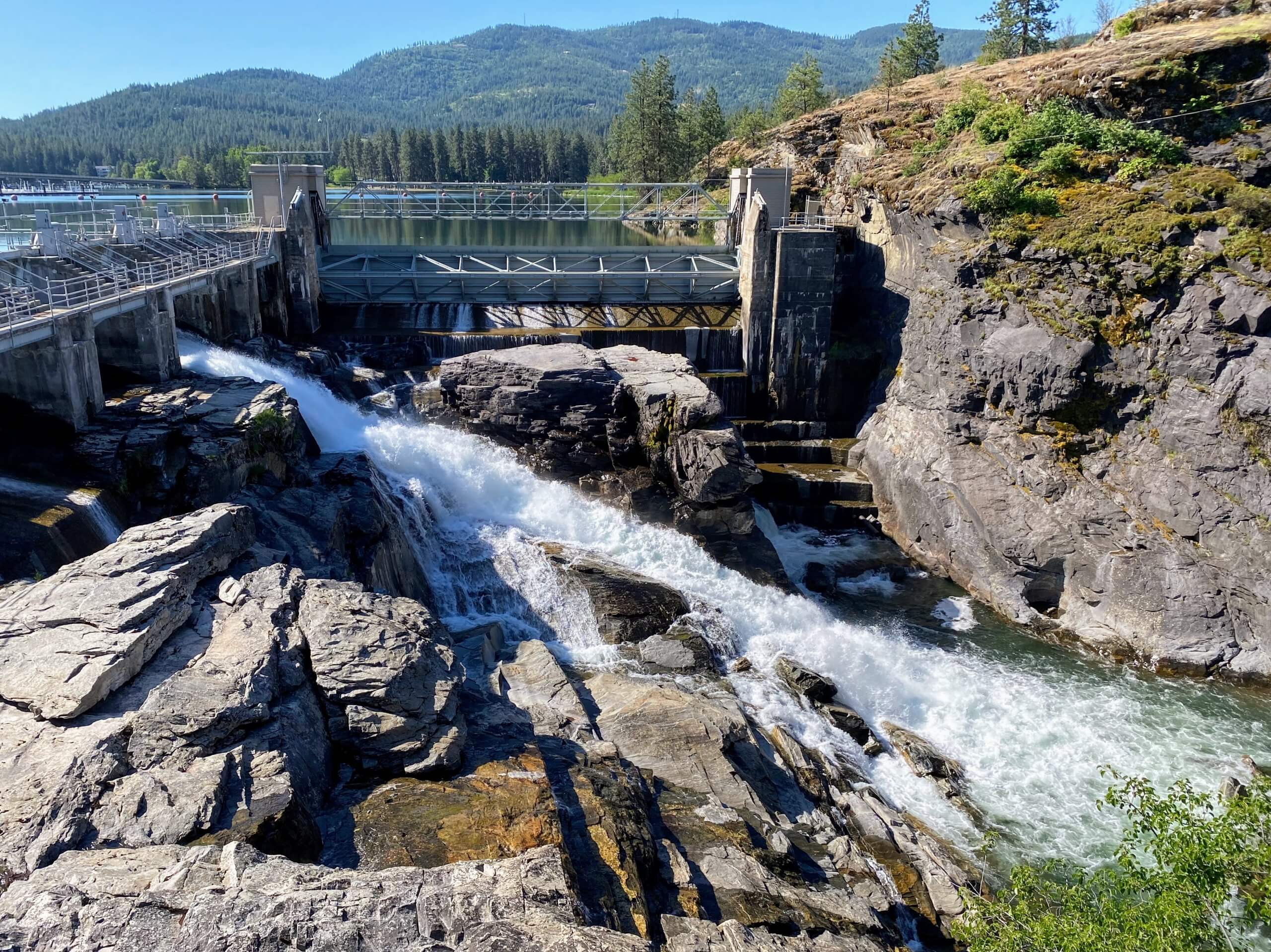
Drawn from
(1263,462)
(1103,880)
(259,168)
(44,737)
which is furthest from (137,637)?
(259,168)

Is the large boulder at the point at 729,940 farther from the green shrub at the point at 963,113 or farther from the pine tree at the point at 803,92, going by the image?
the pine tree at the point at 803,92

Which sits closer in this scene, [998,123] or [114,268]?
[114,268]

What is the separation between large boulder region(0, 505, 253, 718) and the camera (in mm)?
11711

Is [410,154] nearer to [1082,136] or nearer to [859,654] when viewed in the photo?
[1082,136]

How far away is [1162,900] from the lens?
9.95 meters

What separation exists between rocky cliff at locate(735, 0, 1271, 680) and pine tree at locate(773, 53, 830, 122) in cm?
3445

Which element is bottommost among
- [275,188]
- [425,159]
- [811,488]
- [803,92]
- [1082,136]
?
[811,488]

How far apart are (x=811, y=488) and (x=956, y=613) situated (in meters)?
7.32

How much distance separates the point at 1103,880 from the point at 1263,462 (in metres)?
14.4

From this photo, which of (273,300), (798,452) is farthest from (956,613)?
(273,300)

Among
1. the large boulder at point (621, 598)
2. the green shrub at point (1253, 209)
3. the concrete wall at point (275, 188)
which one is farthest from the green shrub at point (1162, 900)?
the concrete wall at point (275, 188)

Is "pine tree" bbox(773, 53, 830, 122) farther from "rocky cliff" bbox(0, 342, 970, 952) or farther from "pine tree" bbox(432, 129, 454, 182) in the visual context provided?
"pine tree" bbox(432, 129, 454, 182)

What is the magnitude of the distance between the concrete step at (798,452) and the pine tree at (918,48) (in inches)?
1652

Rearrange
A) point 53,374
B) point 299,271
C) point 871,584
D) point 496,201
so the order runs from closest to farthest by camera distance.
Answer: point 53,374
point 871,584
point 299,271
point 496,201
